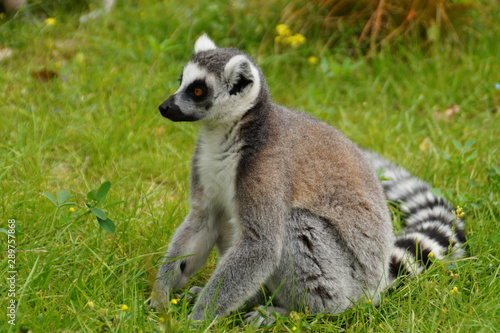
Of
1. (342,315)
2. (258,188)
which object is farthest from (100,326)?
(342,315)

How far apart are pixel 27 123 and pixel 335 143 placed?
2.69 meters

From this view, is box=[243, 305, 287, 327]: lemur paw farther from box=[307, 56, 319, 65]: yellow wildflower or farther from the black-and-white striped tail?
box=[307, 56, 319, 65]: yellow wildflower

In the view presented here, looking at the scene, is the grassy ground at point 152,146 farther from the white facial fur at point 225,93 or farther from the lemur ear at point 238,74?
the lemur ear at point 238,74

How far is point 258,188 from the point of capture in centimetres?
345

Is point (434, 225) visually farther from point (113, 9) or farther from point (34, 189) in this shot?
point (113, 9)

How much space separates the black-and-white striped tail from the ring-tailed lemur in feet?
0.14

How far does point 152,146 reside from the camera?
212 inches

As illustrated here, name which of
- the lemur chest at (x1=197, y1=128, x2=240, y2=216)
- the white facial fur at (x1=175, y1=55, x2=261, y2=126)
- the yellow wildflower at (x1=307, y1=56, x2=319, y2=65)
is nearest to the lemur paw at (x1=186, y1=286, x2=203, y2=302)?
the lemur chest at (x1=197, y1=128, x2=240, y2=216)

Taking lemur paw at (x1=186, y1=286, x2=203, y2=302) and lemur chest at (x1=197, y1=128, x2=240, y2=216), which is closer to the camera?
lemur chest at (x1=197, y1=128, x2=240, y2=216)

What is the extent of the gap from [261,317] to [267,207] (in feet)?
2.10

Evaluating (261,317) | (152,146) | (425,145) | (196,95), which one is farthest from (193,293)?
(425,145)

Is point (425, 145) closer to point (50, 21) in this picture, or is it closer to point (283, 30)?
point (283, 30)

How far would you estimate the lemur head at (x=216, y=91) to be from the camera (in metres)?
3.55

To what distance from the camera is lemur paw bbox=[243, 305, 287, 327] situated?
11.5ft
